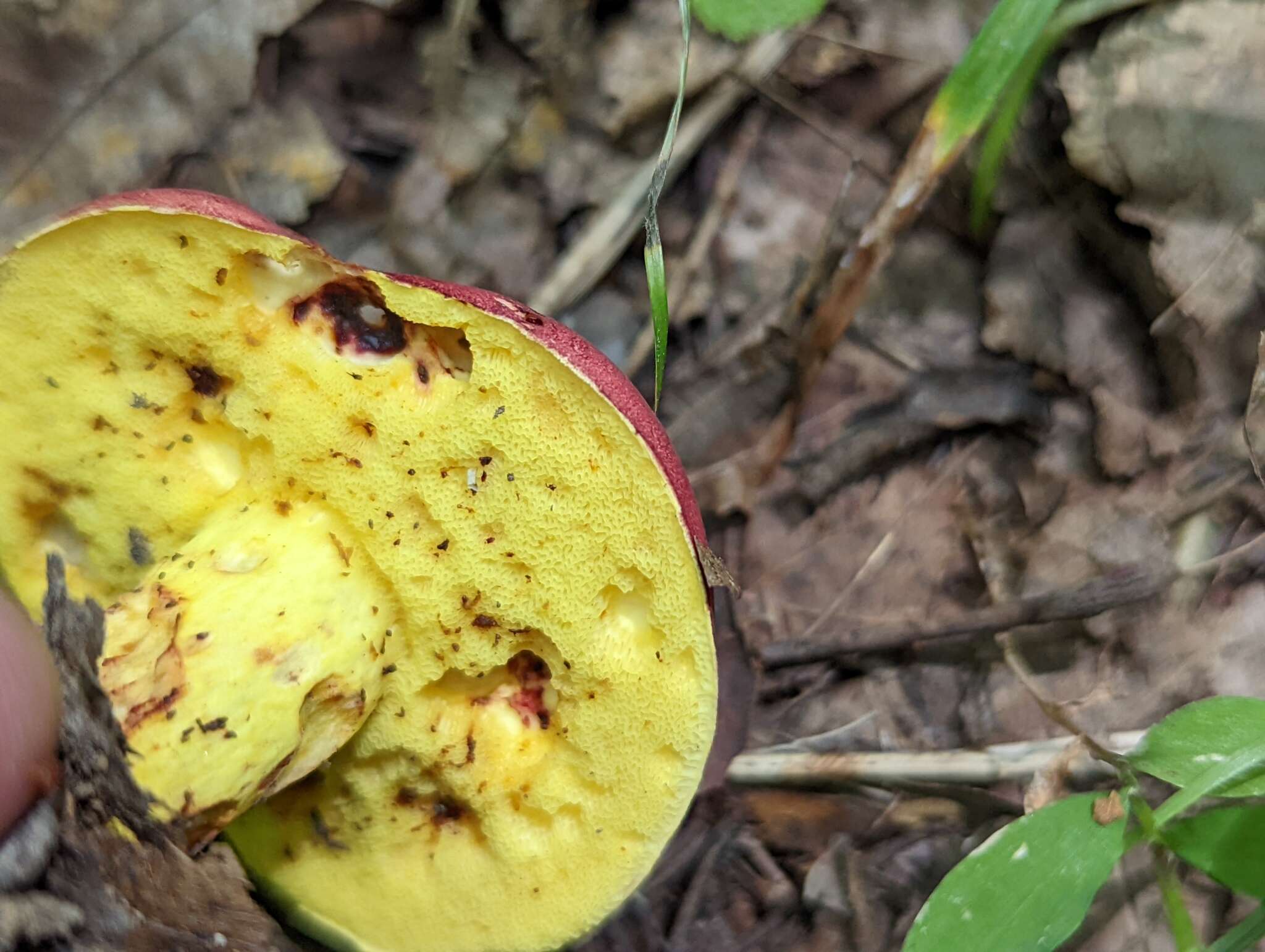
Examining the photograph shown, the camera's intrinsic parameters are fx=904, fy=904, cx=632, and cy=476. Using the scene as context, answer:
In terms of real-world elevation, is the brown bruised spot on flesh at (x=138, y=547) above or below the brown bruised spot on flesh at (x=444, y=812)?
above

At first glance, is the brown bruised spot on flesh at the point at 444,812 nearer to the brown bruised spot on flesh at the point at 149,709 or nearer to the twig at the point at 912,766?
the brown bruised spot on flesh at the point at 149,709

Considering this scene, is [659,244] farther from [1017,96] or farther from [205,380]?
[1017,96]

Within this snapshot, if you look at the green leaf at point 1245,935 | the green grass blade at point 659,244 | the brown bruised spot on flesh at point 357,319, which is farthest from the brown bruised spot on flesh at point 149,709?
the green leaf at point 1245,935

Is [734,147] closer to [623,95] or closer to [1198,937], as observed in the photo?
[623,95]

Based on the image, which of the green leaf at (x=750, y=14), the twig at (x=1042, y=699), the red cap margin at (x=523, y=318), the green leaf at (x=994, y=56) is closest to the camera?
the red cap margin at (x=523, y=318)

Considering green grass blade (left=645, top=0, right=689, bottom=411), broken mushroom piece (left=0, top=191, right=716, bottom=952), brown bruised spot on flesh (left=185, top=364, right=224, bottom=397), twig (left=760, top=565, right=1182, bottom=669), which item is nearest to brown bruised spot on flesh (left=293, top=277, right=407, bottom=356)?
broken mushroom piece (left=0, top=191, right=716, bottom=952)

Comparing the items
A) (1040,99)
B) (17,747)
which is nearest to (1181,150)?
(1040,99)

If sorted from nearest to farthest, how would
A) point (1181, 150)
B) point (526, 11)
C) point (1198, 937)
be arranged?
point (1198, 937) < point (1181, 150) < point (526, 11)
